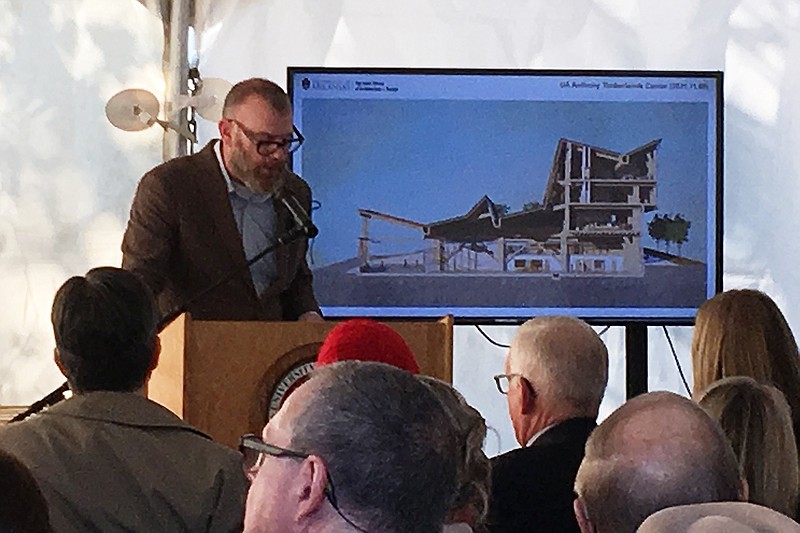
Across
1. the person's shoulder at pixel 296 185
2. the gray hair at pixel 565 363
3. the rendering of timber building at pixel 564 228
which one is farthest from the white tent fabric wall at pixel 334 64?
the gray hair at pixel 565 363

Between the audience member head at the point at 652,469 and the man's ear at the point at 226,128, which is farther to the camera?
the man's ear at the point at 226,128

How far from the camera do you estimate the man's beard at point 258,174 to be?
3.53m

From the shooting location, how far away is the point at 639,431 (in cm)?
181

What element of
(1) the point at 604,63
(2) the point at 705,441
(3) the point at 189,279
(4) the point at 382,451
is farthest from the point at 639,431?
(1) the point at 604,63

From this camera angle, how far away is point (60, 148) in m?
Result: 4.69

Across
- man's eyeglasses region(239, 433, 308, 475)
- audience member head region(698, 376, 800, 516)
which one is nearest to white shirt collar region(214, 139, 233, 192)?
audience member head region(698, 376, 800, 516)

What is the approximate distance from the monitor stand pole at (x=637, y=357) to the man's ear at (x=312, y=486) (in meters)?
3.29

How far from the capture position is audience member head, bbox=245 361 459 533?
4.46ft

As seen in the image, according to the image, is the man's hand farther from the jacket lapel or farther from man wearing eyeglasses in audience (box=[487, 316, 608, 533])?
man wearing eyeglasses in audience (box=[487, 316, 608, 533])

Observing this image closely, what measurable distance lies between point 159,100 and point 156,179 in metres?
1.17

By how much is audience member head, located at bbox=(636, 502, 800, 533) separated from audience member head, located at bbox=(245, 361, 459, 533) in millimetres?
306

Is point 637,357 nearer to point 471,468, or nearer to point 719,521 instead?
point 471,468

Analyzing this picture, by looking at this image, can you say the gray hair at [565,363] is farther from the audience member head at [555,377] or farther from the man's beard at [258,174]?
the man's beard at [258,174]

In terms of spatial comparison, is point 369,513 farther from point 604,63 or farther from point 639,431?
point 604,63
